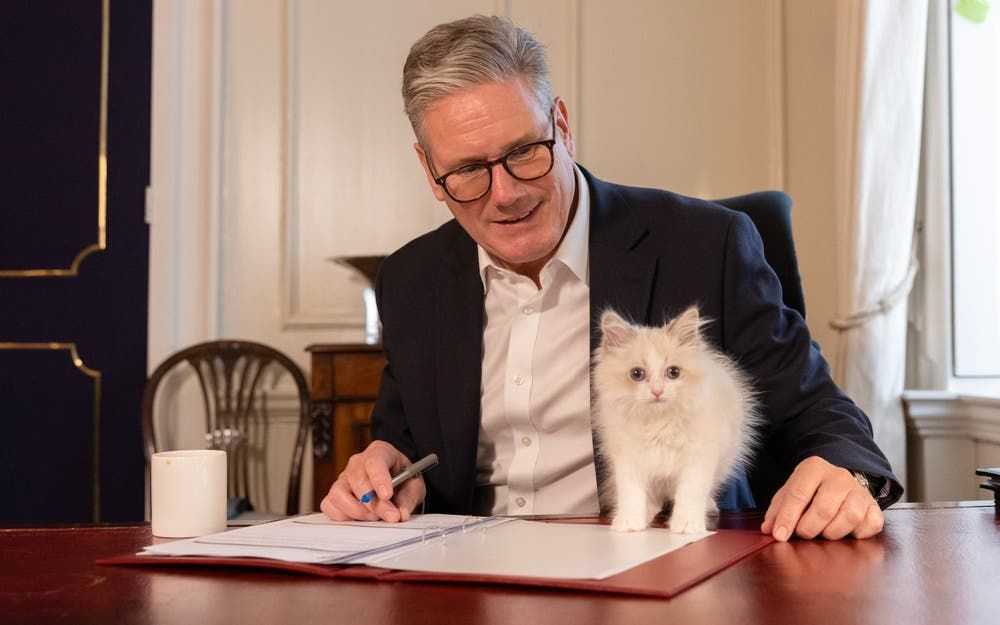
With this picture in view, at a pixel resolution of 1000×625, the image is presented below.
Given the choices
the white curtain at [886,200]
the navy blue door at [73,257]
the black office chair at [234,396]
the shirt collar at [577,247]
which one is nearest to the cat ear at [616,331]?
the shirt collar at [577,247]

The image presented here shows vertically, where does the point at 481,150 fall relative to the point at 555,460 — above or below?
above

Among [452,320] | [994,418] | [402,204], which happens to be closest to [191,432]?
[402,204]

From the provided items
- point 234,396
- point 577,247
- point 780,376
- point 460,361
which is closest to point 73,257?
point 234,396

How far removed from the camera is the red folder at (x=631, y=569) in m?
0.89

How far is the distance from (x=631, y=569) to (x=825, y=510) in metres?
0.32

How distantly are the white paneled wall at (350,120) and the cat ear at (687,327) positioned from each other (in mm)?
2470

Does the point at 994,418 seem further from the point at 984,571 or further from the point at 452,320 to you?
the point at 984,571

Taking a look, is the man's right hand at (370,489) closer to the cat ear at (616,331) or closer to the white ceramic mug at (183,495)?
the white ceramic mug at (183,495)

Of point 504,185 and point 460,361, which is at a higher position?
point 504,185

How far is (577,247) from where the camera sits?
1732 mm

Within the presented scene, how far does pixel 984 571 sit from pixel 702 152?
2766mm

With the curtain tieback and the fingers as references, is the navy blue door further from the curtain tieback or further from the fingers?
the fingers

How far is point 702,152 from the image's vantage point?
3588 mm

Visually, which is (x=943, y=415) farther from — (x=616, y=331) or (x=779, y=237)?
(x=616, y=331)
